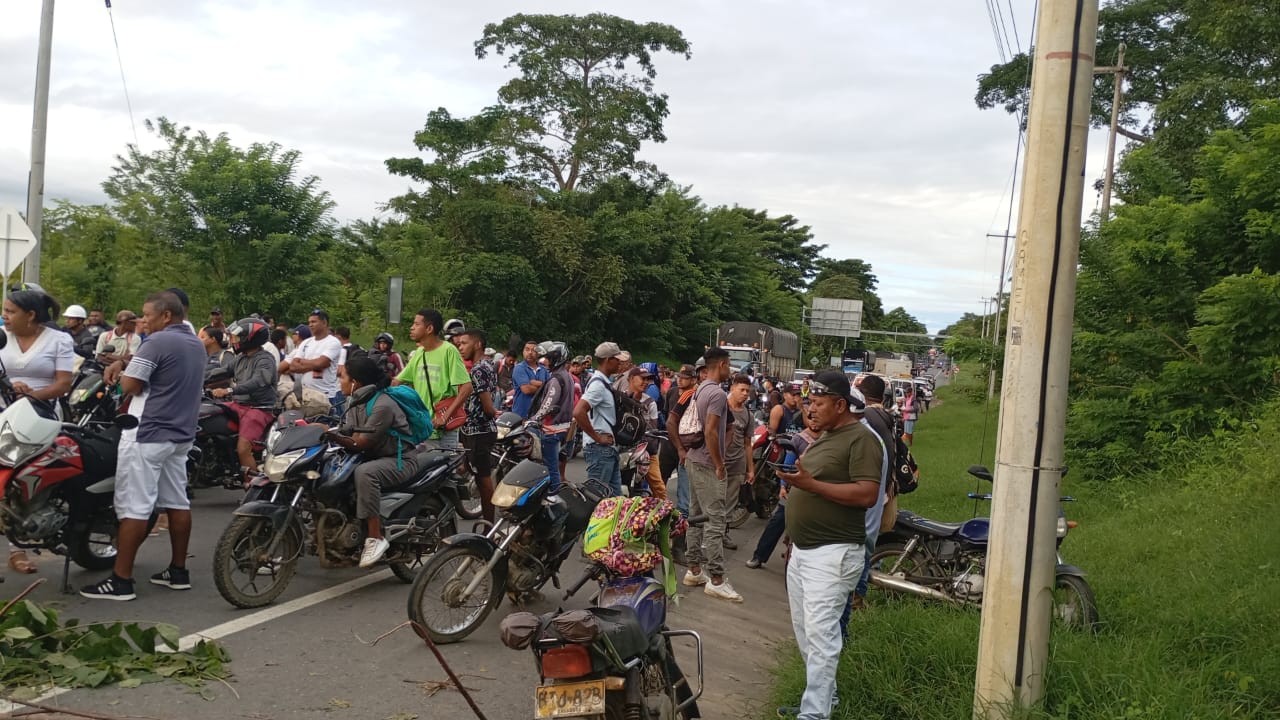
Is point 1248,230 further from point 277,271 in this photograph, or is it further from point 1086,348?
point 277,271

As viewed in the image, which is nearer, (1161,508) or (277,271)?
(1161,508)

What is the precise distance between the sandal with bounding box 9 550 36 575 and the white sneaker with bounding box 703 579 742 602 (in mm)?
4677

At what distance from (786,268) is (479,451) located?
67.6m

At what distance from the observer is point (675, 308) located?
47875 mm

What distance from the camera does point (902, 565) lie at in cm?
764

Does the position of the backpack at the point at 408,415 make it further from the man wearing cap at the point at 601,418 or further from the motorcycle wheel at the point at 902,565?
the motorcycle wheel at the point at 902,565

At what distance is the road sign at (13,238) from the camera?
1241 centimetres

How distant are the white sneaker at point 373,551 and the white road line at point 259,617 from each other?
0.38 metres

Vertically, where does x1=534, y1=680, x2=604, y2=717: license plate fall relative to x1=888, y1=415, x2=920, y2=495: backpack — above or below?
below

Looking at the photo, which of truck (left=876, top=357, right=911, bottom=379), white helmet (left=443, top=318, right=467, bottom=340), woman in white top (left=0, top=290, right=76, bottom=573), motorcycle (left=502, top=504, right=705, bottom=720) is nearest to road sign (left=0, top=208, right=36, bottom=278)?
white helmet (left=443, top=318, right=467, bottom=340)

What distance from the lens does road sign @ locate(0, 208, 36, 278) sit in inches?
488

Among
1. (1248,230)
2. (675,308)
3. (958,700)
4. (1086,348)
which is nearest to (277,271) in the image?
(1086,348)

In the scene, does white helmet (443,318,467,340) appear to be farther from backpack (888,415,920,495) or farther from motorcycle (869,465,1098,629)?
motorcycle (869,465,1098,629)

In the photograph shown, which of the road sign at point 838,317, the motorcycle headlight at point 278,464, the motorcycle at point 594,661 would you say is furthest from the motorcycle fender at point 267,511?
the road sign at point 838,317
